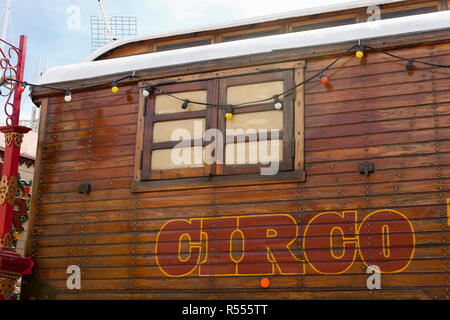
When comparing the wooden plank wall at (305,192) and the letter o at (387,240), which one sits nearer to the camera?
the letter o at (387,240)

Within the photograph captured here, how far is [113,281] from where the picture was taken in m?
7.96

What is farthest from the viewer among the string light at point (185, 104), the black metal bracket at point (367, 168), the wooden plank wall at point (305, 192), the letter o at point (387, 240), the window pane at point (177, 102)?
Result: the window pane at point (177, 102)

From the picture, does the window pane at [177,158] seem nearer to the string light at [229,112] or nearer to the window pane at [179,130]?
the window pane at [179,130]

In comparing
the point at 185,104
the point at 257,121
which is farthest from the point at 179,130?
the point at 257,121

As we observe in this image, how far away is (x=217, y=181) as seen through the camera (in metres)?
7.74

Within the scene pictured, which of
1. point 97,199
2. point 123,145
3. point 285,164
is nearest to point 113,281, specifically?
point 97,199

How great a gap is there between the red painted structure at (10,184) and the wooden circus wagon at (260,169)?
0.96ft

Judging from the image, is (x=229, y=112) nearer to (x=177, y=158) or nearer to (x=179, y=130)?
(x=179, y=130)

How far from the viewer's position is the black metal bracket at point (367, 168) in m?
7.14

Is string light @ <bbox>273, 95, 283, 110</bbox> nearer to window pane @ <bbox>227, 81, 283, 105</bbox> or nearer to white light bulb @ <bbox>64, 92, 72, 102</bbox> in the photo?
window pane @ <bbox>227, 81, 283, 105</bbox>

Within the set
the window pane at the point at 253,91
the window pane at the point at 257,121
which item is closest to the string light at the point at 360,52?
the window pane at the point at 253,91

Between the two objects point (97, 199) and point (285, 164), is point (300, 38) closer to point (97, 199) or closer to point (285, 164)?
point (285, 164)
